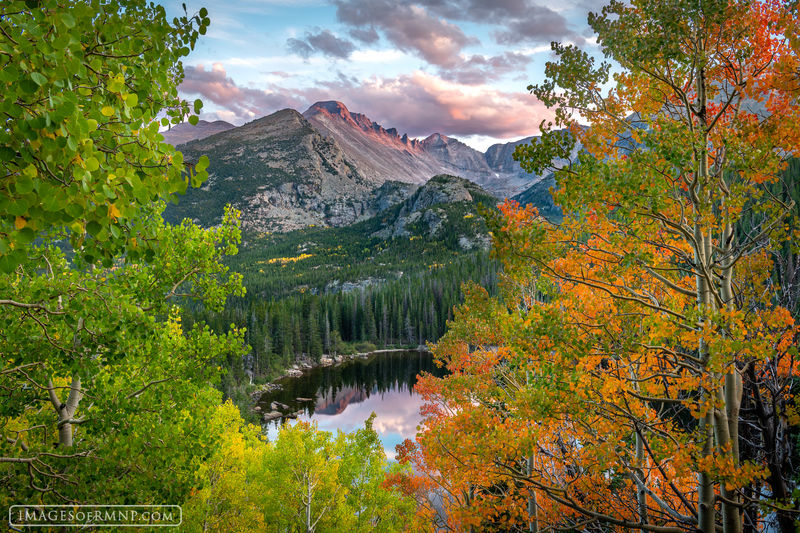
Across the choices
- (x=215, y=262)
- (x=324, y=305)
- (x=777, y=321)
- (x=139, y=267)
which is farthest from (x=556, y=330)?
(x=324, y=305)

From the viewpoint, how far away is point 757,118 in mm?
5031

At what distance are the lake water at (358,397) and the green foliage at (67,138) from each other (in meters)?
30.5

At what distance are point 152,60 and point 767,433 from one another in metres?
9.12

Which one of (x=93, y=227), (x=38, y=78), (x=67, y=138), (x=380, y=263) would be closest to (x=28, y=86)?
(x=38, y=78)

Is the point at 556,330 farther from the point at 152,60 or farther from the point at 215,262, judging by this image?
the point at 215,262

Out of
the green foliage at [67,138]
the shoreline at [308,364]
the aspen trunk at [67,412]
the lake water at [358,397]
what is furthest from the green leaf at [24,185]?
the shoreline at [308,364]

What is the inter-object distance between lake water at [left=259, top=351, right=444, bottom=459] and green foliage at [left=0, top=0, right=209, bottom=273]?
30.5m

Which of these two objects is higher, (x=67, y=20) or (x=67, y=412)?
(x=67, y=20)

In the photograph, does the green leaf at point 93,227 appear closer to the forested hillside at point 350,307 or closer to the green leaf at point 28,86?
the green leaf at point 28,86

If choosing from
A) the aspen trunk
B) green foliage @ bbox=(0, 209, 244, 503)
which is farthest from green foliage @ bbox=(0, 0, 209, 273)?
the aspen trunk

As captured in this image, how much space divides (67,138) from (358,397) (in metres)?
52.3

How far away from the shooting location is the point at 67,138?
189 cm

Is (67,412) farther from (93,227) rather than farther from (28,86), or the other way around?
(28,86)

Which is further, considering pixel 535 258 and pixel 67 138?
pixel 535 258
